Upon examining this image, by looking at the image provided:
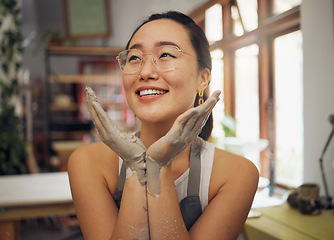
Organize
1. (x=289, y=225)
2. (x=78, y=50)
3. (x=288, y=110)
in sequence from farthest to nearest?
(x=78, y=50)
(x=288, y=110)
(x=289, y=225)

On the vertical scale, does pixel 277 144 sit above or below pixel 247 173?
below

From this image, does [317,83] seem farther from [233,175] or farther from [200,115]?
[200,115]

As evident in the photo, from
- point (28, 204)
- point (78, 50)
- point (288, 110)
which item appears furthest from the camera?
point (78, 50)

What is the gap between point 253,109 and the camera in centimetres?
313

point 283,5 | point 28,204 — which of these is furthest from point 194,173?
point 283,5

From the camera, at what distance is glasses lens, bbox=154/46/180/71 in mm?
864

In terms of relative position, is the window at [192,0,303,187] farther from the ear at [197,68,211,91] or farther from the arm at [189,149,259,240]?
the arm at [189,149,259,240]

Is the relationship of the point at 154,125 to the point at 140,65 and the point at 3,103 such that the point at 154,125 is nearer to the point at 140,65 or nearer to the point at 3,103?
the point at 140,65

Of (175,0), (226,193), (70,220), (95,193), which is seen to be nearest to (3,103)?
(70,220)

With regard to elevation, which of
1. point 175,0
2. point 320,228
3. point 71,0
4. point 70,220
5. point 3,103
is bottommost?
point 70,220

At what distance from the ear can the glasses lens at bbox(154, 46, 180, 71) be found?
133 millimetres

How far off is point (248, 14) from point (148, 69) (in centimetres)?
249

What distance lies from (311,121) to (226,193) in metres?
1.29

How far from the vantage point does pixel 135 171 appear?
77 cm
